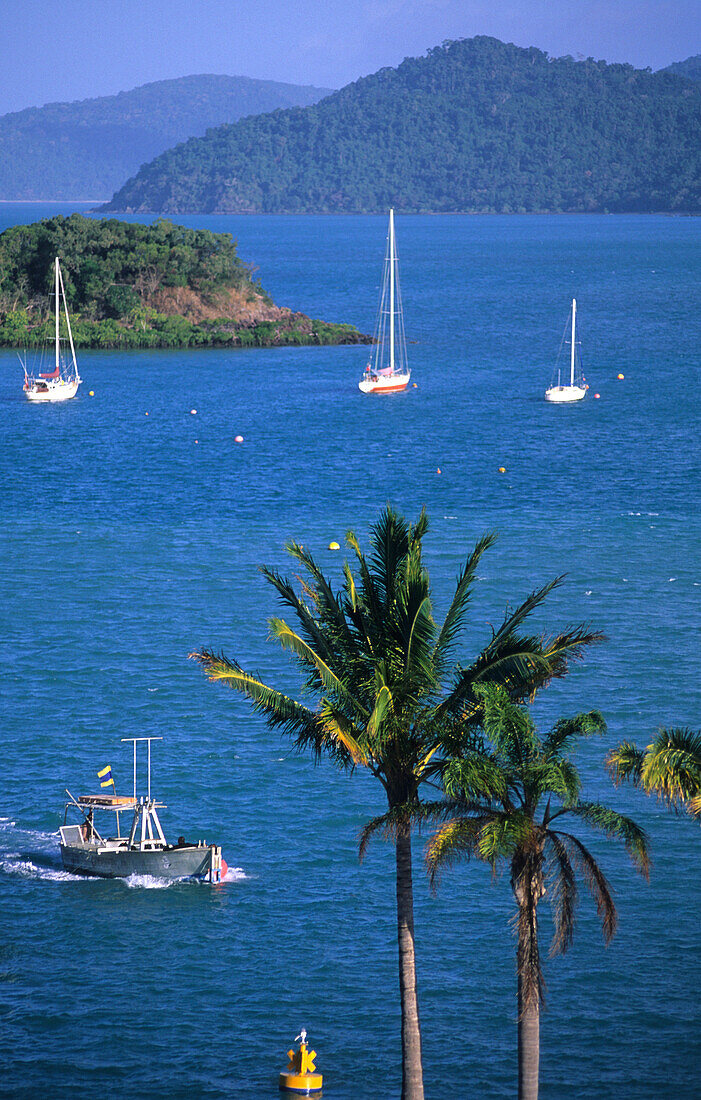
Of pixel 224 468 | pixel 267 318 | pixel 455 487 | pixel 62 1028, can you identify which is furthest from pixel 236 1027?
pixel 267 318

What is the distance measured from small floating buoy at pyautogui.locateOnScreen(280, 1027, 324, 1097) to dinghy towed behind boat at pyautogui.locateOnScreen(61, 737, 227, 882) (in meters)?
7.56

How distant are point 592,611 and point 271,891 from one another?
2211 cm

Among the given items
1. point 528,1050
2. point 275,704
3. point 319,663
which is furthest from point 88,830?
point 528,1050

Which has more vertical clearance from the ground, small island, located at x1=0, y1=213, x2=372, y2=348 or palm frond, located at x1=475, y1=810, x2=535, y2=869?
small island, located at x1=0, y1=213, x2=372, y2=348

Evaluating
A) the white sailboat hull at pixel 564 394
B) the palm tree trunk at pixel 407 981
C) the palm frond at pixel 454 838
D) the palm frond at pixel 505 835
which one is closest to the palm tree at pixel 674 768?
the palm frond at pixel 505 835

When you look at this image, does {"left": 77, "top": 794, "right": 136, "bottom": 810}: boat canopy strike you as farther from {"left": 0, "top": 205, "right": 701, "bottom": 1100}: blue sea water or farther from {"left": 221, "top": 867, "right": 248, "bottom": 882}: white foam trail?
{"left": 221, "top": 867, "right": 248, "bottom": 882}: white foam trail

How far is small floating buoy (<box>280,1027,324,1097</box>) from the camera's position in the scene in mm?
23672

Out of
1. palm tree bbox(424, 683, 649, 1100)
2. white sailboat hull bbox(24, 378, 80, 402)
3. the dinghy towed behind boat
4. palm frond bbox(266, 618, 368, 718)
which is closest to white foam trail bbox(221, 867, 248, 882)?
the dinghy towed behind boat

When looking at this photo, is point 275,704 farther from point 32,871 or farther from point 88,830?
point 32,871

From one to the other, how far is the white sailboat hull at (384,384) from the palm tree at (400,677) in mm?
82563

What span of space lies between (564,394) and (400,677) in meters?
81.7

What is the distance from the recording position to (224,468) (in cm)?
8012

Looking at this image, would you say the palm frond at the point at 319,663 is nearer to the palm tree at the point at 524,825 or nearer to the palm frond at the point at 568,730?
the palm tree at the point at 524,825

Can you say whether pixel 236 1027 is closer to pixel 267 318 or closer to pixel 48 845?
pixel 48 845
